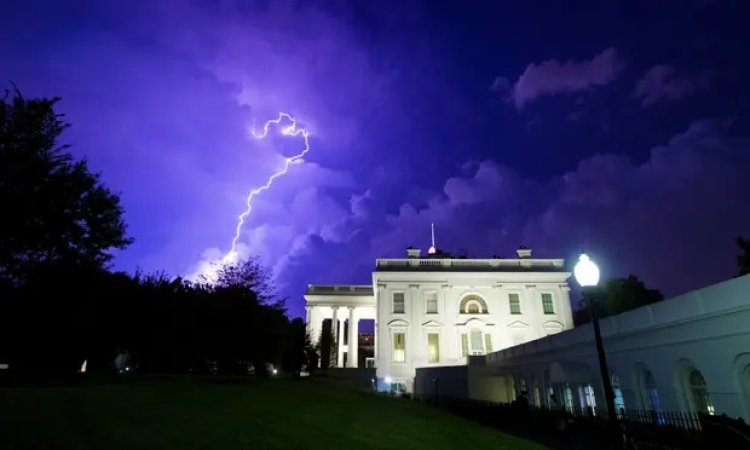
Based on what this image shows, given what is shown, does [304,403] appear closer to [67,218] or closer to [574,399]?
[574,399]

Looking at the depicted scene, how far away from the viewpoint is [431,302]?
5234 cm

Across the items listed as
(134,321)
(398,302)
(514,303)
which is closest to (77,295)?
(134,321)

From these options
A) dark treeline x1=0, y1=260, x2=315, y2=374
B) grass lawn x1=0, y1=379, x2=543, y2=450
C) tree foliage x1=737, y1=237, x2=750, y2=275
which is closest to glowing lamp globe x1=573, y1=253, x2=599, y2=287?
grass lawn x1=0, y1=379, x2=543, y2=450

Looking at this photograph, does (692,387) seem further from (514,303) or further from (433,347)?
(514,303)

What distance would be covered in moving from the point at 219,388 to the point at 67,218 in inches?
701

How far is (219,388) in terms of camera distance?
18781mm

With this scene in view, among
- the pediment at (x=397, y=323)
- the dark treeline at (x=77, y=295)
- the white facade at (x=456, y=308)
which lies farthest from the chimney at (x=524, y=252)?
the dark treeline at (x=77, y=295)

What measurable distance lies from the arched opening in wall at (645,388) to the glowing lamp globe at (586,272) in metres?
12.6

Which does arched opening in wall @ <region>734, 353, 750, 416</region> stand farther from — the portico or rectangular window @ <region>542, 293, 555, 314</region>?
the portico

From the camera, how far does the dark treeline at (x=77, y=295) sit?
2422cm

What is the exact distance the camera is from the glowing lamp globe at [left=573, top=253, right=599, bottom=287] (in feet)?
31.9

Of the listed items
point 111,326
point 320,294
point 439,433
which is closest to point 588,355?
point 439,433

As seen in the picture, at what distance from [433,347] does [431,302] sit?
5.59 m

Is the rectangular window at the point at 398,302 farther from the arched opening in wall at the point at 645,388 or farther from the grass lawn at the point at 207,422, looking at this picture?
the arched opening in wall at the point at 645,388
